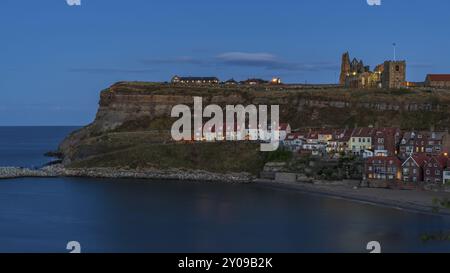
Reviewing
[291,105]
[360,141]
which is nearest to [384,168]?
[360,141]

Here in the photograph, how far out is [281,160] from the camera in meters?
58.8

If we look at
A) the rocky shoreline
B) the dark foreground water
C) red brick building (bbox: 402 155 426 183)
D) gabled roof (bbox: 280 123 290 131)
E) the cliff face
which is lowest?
the dark foreground water

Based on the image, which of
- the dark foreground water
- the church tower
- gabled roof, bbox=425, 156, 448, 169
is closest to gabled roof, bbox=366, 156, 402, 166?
gabled roof, bbox=425, 156, 448, 169

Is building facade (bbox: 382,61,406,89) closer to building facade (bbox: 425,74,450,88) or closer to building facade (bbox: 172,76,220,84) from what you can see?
building facade (bbox: 425,74,450,88)

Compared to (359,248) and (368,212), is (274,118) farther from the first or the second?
(359,248)

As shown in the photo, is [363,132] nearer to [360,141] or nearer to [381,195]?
[360,141]

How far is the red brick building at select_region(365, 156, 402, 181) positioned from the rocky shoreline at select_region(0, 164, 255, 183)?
36.2 feet

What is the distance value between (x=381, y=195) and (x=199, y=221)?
47.2 ft

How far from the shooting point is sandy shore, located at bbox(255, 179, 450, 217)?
135 feet

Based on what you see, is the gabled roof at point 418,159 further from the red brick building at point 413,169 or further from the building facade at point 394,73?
the building facade at point 394,73

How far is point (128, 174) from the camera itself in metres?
61.5

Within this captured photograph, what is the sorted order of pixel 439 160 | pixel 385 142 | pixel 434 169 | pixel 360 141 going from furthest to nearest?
pixel 360 141
pixel 385 142
pixel 439 160
pixel 434 169

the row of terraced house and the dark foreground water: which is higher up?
the row of terraced house

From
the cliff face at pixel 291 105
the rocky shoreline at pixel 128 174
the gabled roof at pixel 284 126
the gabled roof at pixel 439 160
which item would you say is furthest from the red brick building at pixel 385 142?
the gabled roof at pixel 284 126
